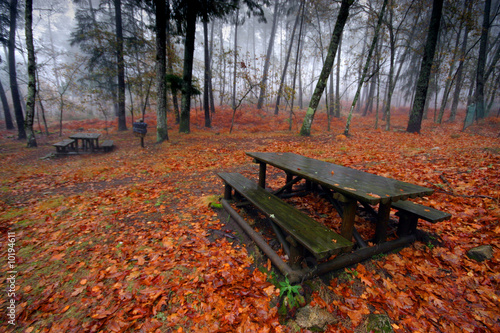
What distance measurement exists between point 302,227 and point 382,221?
1131mm

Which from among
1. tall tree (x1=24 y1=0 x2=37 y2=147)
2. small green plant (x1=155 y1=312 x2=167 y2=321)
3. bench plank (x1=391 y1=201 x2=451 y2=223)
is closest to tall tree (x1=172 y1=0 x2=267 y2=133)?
tall tree (x1=24 y1=0 x2=37 y2=147)

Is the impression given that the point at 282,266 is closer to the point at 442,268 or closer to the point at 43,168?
the point at 442,268

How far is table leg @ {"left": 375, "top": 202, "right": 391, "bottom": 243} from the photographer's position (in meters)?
2.55

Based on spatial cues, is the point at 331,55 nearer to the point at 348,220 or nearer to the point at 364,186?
the point at 364,186

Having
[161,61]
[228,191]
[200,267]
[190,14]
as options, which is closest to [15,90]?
[161,61]

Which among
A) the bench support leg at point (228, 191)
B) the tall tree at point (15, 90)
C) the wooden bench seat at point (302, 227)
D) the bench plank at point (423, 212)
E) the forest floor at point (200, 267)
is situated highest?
the tall tree at point (15, 90)

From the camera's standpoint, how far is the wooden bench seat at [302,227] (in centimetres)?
193

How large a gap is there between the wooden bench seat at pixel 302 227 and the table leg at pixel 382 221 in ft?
→ 2.59

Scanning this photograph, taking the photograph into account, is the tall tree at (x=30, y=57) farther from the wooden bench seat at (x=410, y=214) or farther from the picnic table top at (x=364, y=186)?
the wooden bench seat at (x=410, y=214)

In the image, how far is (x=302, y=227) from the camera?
7.61 feet

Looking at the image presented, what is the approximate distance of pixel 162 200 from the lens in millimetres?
4625

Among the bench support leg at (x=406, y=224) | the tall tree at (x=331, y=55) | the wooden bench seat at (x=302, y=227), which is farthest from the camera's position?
the tall tree at (x=331, y=55)

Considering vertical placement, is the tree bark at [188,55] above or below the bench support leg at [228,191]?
above

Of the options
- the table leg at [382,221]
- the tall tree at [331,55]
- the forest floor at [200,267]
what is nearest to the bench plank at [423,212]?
the table leg at [382,221]
